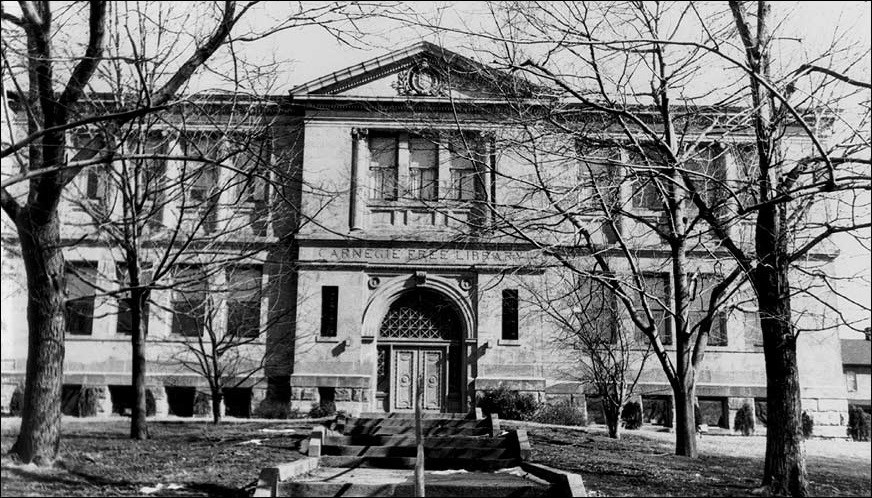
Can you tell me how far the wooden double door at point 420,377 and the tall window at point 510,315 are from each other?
2.00 meters

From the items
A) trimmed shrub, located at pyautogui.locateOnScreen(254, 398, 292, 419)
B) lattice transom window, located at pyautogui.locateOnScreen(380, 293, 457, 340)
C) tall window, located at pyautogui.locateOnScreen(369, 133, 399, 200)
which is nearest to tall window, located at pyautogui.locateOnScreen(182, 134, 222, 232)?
tall window, located at pyautogui.locateOnScreen(369, 133, 399, 200)

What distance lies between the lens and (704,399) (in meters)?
25.3

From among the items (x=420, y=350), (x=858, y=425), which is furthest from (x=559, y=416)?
(x=858, y=425)

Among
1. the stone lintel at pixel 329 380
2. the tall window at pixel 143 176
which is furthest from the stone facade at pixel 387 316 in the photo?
the tall window at pixel 143 176

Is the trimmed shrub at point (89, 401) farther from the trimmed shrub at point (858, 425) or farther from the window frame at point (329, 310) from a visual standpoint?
the trimmed shrub at point (858, 425)

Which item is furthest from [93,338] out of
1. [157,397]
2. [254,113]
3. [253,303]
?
[254,113]

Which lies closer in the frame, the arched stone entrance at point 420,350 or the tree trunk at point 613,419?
the tree trunk at point 613,419

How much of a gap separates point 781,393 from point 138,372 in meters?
11.0

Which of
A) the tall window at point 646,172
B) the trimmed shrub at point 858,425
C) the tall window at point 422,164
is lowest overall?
the trimmed shrub at point 858,425

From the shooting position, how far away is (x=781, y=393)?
10.6 m

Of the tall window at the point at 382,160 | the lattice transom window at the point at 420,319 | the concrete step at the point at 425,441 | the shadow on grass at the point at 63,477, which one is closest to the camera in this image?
the shadow on grass at the point at 63,477

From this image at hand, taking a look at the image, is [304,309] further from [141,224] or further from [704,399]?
[704,399]

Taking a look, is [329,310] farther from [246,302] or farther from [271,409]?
[271,409]

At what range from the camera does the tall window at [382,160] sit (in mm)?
26156
